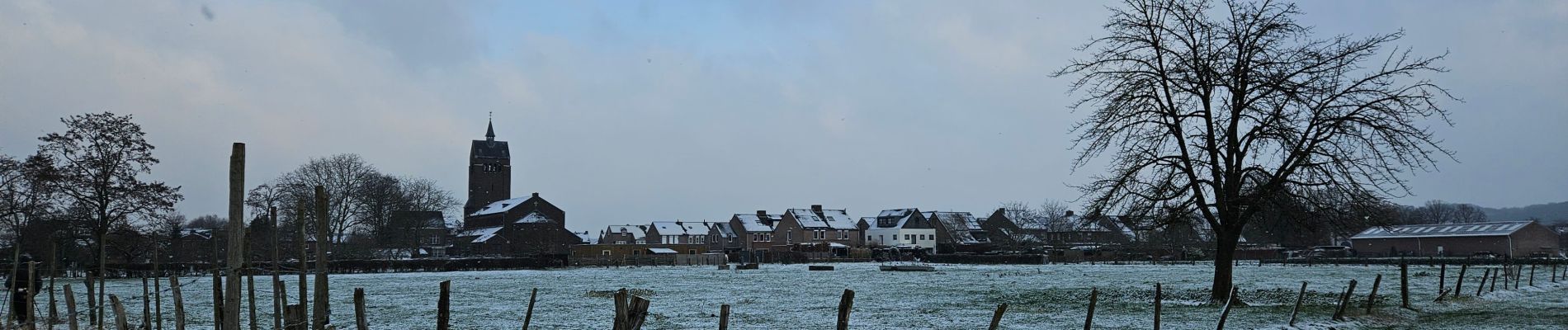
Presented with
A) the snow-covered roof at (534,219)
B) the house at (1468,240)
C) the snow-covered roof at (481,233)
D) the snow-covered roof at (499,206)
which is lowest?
the house at (1468,240)

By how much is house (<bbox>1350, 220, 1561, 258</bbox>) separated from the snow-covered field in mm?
53351

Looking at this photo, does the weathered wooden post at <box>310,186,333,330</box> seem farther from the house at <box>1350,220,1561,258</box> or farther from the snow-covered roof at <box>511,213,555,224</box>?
the snow-covered roof at <box>511,213,555,224</box>

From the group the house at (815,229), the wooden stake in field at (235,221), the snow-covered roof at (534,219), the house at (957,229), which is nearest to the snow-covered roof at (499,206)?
the snow-covered roof at (534,219)

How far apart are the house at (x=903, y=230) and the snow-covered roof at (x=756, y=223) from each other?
42.9ft

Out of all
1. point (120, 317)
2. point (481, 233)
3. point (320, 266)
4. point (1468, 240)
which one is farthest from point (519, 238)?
point (320, 266)

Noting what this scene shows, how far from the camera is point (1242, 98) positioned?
25.1 metres

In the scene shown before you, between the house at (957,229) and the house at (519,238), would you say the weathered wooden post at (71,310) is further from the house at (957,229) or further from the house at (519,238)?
the house at (957,229)

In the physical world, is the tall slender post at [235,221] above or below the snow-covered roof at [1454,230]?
above

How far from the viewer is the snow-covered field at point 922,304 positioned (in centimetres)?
2119

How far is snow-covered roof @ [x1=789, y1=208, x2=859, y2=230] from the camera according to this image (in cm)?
12481

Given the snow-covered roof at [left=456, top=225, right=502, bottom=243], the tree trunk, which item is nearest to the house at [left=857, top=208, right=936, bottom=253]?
the snow-covered roof at [left=456, top=225, right=502, bottom=243]

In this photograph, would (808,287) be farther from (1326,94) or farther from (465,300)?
(1326,94)

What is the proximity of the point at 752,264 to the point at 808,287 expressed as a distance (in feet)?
99.7

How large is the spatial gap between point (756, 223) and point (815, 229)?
878cm
